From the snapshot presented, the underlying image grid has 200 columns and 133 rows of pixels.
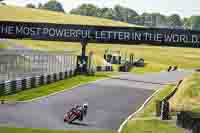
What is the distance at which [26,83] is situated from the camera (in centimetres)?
3753

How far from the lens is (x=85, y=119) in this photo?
2684 centimetres

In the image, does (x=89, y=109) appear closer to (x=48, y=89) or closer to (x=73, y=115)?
(x=73, y=115)

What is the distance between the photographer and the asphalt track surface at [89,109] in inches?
989

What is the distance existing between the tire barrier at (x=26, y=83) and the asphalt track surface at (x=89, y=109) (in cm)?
221

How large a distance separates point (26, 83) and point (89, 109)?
322 inches

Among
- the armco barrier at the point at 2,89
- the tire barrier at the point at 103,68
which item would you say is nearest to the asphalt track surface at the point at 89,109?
the armco barrier at the point at 2,89

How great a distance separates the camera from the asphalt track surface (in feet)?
82.4

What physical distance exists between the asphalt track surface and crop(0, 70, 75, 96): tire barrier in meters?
2.21

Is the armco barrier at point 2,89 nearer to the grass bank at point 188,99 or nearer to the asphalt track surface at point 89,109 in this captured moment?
the asphalt track surface at point 89,109

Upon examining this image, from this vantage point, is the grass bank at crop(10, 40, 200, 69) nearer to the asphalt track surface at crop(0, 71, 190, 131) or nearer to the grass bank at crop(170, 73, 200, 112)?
the asphalt track surface at crop(0, 71, 190, 131)

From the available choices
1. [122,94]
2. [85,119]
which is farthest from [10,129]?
[122,94]

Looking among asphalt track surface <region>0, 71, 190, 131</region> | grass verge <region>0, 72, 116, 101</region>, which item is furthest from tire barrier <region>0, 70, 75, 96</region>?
asphalt track surface <region>0, 71, 190, 131</region>

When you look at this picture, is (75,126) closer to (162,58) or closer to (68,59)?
(68,59)

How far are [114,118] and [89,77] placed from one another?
82.5ft
